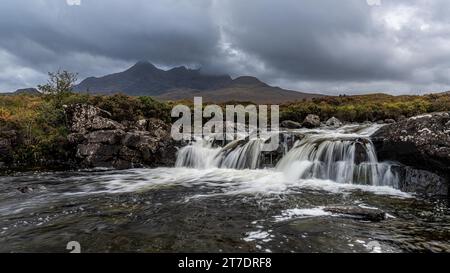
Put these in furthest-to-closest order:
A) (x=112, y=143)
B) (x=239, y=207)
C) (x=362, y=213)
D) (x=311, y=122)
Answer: (x=311, y=122) < (x=112, y=143) < (x=239, y=207) < (x=362, y=213)

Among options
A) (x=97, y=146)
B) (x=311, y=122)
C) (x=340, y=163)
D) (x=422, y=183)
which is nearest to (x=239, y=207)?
(x=340, y=163)

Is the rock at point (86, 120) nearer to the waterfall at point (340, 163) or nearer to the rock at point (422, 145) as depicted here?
the waterfall at point (340, 163)

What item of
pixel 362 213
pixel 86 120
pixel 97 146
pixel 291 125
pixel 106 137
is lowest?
pixel 362 213

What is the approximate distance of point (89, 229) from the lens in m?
8.80

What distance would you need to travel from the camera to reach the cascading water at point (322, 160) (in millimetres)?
14859

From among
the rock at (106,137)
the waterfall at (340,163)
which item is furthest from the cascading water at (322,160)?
the rock at (106,137)

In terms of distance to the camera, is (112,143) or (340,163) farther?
(112,143)

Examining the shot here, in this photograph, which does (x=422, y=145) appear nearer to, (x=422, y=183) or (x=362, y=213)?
(x=422, y=183)

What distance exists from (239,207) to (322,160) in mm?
7145

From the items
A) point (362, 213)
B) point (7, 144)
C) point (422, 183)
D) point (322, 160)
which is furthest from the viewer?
point (7, 144)

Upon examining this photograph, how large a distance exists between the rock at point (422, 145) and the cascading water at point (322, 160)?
69 centimetres

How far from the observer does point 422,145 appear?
13.3 metres

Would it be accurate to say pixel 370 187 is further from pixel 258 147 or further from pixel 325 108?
pixel 325 108
